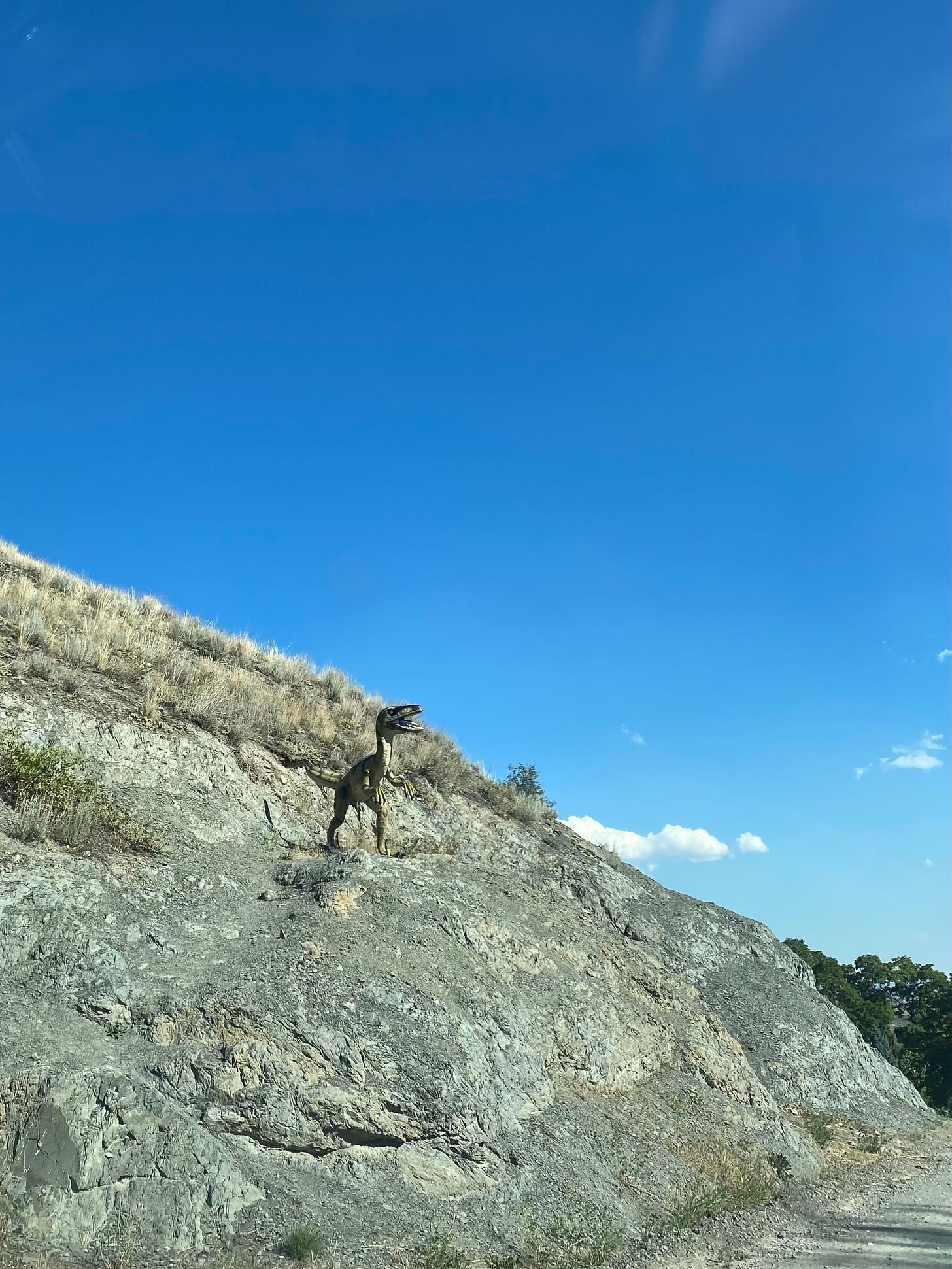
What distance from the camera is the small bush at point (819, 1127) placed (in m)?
A: 15.9

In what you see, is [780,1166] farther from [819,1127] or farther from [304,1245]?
[304,1245]

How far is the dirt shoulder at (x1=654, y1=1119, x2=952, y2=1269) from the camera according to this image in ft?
33.5

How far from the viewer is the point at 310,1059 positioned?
8836mm

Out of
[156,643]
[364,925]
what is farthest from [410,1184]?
[156,643]

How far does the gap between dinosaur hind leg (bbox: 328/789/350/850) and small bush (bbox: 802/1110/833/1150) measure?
10.2 metres

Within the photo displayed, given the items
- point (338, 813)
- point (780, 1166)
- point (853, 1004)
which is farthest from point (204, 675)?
point (853, 1004)

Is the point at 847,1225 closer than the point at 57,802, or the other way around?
the point at 57,802

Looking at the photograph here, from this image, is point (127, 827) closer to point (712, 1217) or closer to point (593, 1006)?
point (593, 1006)

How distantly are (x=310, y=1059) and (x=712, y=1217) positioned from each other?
5.73m

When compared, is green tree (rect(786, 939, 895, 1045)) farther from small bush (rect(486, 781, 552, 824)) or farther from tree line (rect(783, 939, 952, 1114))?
small bush (rect(486, 781, 552, 824))

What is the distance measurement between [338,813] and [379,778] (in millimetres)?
888

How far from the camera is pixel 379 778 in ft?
42.5

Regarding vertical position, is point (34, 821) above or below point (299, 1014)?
above

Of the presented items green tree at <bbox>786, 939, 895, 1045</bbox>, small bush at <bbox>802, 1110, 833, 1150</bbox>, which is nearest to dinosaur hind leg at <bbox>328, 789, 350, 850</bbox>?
small bush at <bbox>802, 1110, 833, 1150</bbox>
